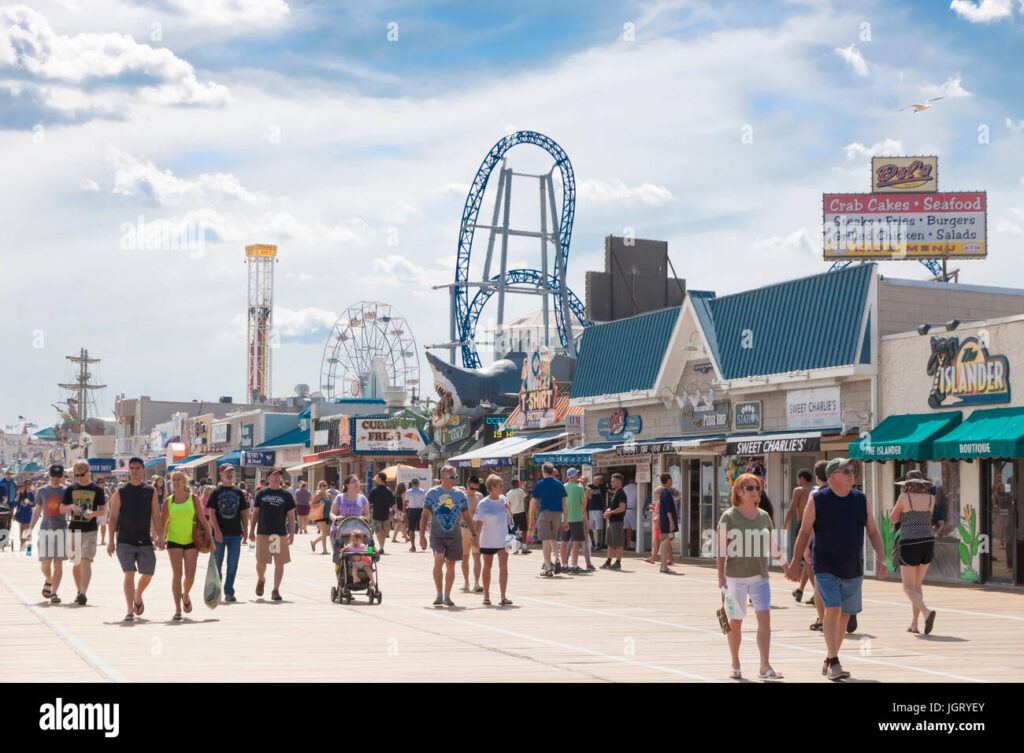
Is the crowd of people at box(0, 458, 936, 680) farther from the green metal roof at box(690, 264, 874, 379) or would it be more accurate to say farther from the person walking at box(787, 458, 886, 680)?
Answer: the green metal roof at box(690, 264, 874, 379)

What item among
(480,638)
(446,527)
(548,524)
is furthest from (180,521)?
(548,524)

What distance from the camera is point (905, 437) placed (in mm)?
22328

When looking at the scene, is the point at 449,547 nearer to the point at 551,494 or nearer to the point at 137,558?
the point at 137,558

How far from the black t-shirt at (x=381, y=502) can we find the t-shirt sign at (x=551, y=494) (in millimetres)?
10045

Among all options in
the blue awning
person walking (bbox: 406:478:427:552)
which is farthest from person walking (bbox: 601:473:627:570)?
person walking (bbox: 406:478:427:552)

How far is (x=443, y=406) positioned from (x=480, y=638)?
36746 mm

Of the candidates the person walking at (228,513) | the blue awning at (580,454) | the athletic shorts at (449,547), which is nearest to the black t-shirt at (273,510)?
the person walking at (228,513)

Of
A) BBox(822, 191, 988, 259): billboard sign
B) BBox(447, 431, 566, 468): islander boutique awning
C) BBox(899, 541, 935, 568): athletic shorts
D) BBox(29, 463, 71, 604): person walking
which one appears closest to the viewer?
BBox(899, 541, 935, 568): athletic shorts

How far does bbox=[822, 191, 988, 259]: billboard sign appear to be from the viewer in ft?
156

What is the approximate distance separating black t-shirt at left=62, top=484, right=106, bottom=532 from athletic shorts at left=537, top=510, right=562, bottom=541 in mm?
7832

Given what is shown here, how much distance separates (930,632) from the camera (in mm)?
13992

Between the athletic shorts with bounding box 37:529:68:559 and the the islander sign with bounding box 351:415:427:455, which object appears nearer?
the athletic shorts with bounding box 37:529:68:559
